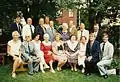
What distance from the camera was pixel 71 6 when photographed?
1544cm

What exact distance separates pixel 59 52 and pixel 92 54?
3.24 feet

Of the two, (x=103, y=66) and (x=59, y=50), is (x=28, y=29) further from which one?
(x=103, y=66)

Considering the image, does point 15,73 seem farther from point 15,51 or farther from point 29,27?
point 29,27

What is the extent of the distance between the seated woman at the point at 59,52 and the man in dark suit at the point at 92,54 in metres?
0.69

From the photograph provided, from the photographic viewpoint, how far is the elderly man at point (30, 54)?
1170 centimetres

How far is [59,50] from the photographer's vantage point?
12125mm

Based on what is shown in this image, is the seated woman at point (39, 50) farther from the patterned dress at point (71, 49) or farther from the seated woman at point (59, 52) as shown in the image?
the patterned dress at point (71, 49)

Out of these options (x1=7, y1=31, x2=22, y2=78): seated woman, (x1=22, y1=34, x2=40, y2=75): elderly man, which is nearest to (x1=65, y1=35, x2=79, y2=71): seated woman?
(x1=22, y1=34, x2=40, y2=75): elderly man

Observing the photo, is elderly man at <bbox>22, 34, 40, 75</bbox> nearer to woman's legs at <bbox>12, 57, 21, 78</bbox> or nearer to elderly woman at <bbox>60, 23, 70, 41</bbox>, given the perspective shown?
woman's legs at <bbox>12, 57, 21, 78</bbox>

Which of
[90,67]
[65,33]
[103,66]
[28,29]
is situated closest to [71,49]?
[65,33]

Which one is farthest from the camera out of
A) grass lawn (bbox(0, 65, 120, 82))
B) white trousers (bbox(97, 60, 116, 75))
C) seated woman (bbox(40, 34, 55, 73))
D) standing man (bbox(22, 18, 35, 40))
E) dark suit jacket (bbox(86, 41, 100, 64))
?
standing man (bbox(22, 18, 35, 40))

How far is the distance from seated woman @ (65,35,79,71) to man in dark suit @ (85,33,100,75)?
0.34 meters

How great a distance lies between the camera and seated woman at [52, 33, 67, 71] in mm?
11938

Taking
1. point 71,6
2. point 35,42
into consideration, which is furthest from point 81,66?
point 71,6
